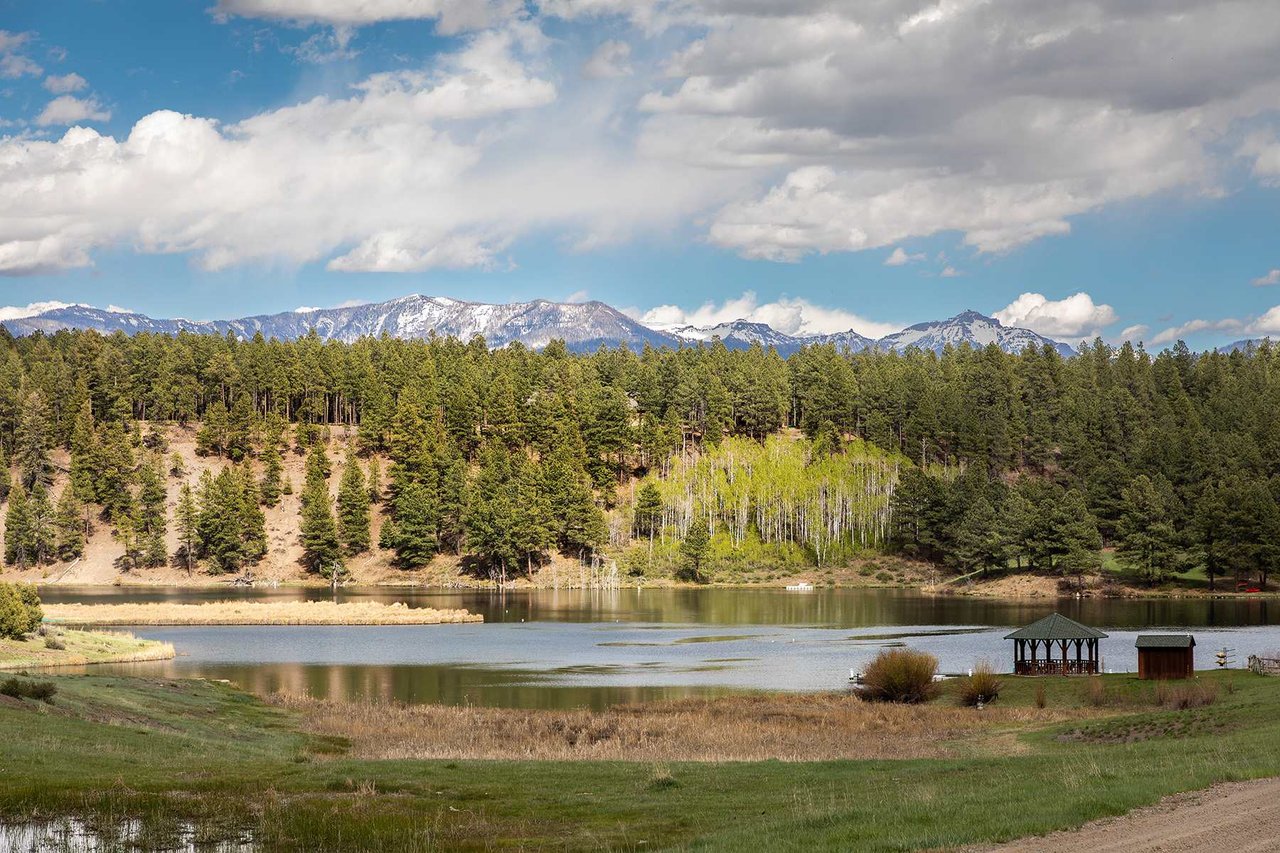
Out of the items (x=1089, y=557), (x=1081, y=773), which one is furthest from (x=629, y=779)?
(x=1089, y=557)

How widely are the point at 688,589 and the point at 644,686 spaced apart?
319ft

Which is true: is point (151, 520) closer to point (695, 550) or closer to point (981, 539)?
point (695, 550)

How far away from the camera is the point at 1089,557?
14412cm

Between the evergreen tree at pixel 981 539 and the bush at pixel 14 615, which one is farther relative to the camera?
the evergreen tree at pixel 981 539

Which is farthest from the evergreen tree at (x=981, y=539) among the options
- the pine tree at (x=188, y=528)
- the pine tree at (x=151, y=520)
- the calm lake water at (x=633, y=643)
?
the pine tree at (x=151, y=520)

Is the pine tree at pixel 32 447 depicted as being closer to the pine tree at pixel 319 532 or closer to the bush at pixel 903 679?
the pine tree at pixel 319 532

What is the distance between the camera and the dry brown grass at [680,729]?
4094 cm

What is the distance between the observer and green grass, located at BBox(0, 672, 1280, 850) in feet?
75.4

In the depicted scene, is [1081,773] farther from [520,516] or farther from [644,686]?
[520,516]

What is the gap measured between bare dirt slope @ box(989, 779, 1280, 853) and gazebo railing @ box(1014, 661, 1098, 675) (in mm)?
41938

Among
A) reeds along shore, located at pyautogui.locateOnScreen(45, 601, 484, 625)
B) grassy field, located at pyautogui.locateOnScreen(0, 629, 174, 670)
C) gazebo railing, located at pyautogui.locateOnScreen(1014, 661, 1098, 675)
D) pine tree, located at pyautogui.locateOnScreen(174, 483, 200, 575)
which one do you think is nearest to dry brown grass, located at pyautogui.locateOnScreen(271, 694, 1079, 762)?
gazebo railing, located at pyautogui.locateOnScreen(1014, 661, 1098, 675)

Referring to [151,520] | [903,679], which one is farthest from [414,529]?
[903,679]

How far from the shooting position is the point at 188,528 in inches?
6654

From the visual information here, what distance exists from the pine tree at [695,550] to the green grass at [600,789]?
123231 millimetres
